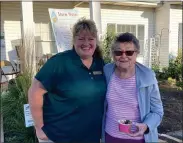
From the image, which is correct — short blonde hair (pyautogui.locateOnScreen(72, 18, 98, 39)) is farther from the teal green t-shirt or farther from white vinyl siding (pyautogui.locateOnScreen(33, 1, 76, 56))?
white vinyl siding (pyautogui.locateOnScreen(33, 1, 76, 56))

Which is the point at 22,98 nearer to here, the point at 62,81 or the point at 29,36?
the point at 29,36

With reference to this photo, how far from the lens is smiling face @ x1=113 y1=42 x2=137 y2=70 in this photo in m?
2.35

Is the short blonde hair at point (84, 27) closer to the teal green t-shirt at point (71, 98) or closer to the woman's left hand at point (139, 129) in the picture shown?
the teal green t-shirt at point (71, 98)

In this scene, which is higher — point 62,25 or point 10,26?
point 10,26

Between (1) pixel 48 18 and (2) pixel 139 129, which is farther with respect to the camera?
(1) pixel 48 18

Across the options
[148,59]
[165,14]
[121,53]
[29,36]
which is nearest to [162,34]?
[165,14]

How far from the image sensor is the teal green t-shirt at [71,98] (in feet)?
7.38

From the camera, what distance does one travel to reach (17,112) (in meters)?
4.64

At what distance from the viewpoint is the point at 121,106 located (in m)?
2.37

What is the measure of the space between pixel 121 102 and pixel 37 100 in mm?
714

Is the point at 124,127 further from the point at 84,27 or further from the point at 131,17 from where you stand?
the point at 131,17

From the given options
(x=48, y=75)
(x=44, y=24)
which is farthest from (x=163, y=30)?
(x=48, y=75)

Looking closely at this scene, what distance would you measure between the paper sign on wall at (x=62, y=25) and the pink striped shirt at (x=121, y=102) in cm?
283

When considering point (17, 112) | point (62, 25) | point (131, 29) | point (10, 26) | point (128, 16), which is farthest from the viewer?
point (131, 29)
